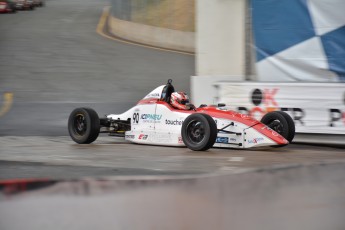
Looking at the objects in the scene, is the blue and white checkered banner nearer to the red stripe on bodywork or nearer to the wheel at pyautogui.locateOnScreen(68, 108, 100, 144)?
the red stripe on bodywork

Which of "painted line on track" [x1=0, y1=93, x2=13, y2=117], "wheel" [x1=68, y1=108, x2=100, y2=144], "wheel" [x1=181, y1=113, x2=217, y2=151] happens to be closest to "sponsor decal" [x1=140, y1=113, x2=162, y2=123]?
"wheel" [x1=68, y1=108, x2=100, y2=144]

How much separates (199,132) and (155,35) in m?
24.4

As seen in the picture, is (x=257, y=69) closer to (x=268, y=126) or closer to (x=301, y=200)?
(x=268, y=126)

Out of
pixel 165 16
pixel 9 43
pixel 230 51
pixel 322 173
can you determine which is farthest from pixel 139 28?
pixel 322 173

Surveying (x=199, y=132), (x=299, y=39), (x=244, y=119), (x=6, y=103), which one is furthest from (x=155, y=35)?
(x=199, y=132)

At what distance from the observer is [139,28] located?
37.4m

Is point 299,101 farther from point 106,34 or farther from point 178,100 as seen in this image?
point 106,34

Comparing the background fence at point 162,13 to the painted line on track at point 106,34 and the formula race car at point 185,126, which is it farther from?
the formula race car at point 185,126

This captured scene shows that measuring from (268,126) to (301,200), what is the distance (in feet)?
23.3

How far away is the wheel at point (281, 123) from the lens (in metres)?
13.0

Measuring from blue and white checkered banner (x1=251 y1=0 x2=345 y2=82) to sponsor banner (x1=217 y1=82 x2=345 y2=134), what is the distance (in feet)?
2.31

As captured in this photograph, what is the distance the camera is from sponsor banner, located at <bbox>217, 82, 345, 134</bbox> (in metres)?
13.8

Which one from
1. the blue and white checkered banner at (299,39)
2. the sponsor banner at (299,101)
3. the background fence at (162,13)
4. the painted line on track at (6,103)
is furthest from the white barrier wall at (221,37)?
the background fence at (162,13)

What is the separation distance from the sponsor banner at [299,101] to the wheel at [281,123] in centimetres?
102
